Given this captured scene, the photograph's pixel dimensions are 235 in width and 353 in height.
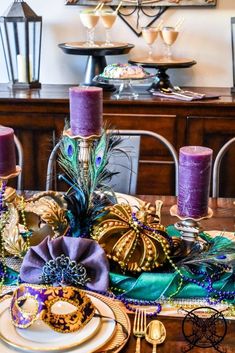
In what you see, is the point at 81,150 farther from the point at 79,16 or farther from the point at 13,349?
the point at 79,16

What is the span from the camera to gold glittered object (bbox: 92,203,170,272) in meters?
1.12

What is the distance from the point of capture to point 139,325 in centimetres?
101

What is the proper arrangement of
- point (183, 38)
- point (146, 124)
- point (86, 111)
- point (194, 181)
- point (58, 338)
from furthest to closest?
point (183, 38)
point (146, 124)
point (86, 111)
point (194, 181)
point (58, 338)

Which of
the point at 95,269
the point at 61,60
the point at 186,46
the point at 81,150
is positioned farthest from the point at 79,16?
the point at 95,269

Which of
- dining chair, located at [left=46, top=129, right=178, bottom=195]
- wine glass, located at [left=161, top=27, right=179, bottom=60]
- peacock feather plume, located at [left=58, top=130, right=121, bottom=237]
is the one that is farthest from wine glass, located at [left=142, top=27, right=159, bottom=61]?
peacock feather plume, located at [left=58, top=130, right=121, bottom=237]

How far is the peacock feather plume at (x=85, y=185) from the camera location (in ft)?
3.80

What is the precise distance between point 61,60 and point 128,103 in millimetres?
628

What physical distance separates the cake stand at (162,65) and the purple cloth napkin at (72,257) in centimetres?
167

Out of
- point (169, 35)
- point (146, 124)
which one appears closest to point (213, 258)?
A: point (146, 124)

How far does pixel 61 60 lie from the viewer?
9.68 feet

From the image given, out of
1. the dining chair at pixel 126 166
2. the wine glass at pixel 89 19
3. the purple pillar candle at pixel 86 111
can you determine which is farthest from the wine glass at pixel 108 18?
the purple pillar candle at pixel 86 111

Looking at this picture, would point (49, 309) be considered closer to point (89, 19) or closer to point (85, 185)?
point (85, 185)

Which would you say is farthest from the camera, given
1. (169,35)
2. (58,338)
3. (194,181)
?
(169,35)

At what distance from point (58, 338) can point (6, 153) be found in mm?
414
